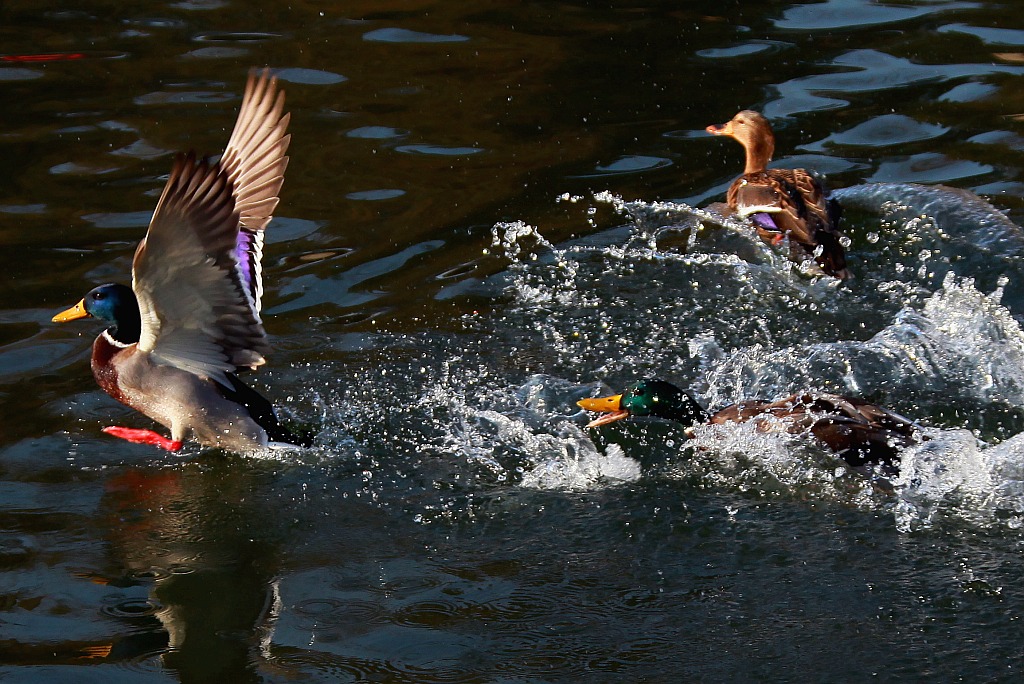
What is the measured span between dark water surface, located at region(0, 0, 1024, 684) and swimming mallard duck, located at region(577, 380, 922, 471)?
0.11 meters

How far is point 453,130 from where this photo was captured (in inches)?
382

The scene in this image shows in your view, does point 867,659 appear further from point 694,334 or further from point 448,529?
point 694,334

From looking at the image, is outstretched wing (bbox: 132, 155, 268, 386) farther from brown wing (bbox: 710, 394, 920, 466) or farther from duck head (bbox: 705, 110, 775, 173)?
duck head (bbox: 705, 110, 775, 173)

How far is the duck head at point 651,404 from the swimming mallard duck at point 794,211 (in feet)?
6.17

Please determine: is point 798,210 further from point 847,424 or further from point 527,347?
point 847,424

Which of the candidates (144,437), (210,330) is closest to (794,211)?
(210,330)

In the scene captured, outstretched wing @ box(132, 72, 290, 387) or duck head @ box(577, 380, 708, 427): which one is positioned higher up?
outstretched wing @ box(132, 72, 290, 387)

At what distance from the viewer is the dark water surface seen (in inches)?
179

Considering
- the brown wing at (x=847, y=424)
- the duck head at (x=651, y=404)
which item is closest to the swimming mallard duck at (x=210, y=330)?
the duck head at (x=651, y=404)

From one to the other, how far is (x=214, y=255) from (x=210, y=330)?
553 millimetres

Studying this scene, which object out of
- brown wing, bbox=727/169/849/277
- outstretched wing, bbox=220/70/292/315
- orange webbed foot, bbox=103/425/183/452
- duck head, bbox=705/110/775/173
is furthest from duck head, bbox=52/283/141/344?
duck head, bbox=705/110/775/173

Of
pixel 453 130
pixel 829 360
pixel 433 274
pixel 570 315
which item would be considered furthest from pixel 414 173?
pixel 829 360

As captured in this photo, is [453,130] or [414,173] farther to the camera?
[453,130]

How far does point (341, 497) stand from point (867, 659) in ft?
7.08
